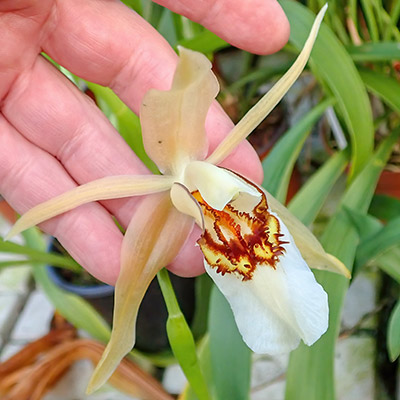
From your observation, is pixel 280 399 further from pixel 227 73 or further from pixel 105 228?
pixel 227 73

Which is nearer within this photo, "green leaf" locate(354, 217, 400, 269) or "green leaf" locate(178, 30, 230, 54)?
"green leaf" locate(354, 217, 400, 269)

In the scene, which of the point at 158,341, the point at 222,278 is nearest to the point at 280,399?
the point at 158,341

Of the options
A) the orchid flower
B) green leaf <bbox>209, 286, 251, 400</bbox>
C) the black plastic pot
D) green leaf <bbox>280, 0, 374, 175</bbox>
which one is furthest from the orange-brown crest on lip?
the black plastic pot

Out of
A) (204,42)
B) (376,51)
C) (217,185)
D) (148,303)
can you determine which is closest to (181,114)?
(217,185)

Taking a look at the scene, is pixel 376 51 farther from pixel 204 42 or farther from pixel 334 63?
pixel 204 42

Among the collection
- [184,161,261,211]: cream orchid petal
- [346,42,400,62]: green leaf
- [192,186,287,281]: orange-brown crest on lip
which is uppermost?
[346,42,400,62]: green leaf

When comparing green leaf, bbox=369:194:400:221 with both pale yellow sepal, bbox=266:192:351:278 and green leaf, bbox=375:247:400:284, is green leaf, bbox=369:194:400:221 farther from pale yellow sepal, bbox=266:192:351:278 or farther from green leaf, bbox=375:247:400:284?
pale yellow sepal, bbox=266:192:351:278
